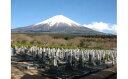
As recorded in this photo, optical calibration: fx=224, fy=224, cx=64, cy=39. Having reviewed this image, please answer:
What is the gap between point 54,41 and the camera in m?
7.45

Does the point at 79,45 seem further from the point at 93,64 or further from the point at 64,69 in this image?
the point at 64,69

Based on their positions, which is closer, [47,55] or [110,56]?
[47,55]

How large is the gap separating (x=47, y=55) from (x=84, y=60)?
33.2 inches

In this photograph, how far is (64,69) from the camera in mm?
3541
